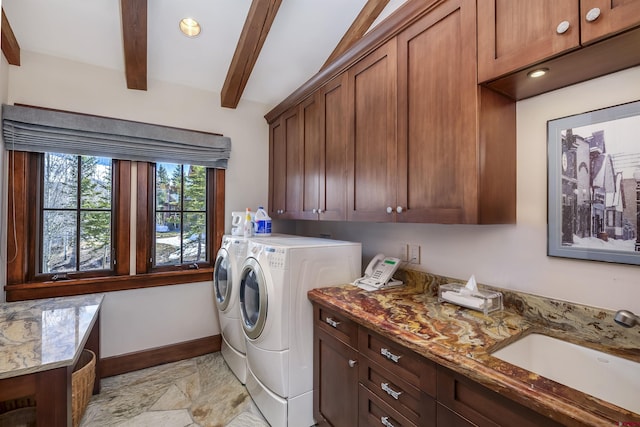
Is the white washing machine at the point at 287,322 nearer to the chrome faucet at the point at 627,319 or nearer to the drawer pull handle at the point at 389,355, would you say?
the drawer pull handle at the point at 389,355

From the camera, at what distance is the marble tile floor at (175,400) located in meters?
1.89

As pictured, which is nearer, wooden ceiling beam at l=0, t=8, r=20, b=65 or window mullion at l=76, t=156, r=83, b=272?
wooden ceiling beam at l=0, t=8, r=20, b=65

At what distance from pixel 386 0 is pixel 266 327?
7.46 feet

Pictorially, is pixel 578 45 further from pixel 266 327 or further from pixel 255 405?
pixel 255 405

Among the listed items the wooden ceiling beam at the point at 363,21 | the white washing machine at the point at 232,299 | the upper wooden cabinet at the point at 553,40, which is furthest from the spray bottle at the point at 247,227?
the upper wooden cabinet at the point at 553,40

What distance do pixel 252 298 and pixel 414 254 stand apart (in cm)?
115

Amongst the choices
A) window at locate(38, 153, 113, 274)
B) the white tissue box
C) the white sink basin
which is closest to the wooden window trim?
window at locate(38, 153, 113, 274)

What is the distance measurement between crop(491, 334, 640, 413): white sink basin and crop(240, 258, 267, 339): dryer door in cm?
124

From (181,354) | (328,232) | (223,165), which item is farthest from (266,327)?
(223,165)

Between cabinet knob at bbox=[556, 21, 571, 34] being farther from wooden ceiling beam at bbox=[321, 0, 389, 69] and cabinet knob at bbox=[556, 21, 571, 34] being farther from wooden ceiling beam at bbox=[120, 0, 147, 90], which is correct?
wooden ceiling beam at bbox=[120, 0, 147, 90]

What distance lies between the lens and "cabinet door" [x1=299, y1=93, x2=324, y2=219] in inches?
87.0

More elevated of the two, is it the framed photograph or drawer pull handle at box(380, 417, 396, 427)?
the framed photograph

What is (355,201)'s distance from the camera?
1.87 m

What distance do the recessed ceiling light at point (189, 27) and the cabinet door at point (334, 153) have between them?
3.47 ft
